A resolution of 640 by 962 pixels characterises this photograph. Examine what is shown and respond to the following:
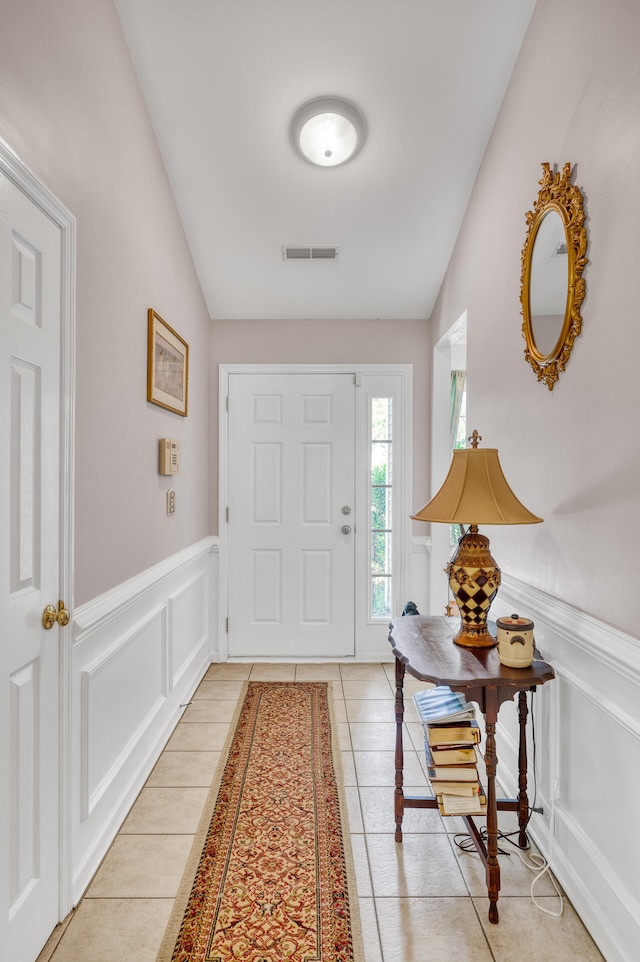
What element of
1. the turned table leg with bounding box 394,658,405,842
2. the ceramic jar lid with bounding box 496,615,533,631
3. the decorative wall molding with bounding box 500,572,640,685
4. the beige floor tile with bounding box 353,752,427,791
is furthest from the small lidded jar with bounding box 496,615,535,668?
the beige floor tile with bounding box 353,752,427,791

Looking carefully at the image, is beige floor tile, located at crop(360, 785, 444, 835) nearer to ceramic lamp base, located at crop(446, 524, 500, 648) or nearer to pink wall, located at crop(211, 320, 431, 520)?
ceramic lamp base, located at crop(446, 524, 500, 648)

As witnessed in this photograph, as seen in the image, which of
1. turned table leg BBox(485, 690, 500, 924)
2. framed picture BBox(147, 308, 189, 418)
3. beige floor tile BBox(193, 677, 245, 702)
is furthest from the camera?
beige floor tile BBox(193, 677, 245, 702)

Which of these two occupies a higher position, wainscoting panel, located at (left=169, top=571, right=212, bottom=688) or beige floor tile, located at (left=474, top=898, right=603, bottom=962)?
wainscoting panel, located at (left=169, top=571, right=212, bottom=688)

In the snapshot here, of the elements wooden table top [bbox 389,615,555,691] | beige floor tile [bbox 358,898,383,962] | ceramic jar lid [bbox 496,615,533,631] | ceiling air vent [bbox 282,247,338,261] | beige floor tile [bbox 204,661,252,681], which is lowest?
beige floor tile [bbox 358,898,383,962]

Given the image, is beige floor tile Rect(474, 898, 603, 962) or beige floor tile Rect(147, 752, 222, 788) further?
beige floor tile Rect(147, 752, 222, 788)

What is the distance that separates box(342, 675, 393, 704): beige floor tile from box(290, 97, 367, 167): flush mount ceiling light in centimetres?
267

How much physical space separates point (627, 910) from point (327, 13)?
2.87 meters

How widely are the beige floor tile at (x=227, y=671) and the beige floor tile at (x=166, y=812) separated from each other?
1.23m

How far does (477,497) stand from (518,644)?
453mm

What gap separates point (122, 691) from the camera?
7.07ft

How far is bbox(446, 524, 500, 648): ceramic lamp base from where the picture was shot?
1.90 meters

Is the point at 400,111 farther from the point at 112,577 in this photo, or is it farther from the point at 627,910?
the point at 627,910

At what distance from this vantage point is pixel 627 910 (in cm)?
142

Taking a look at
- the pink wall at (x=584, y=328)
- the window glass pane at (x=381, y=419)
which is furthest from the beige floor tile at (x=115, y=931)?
the window glass pane at (x=381, y=419)
